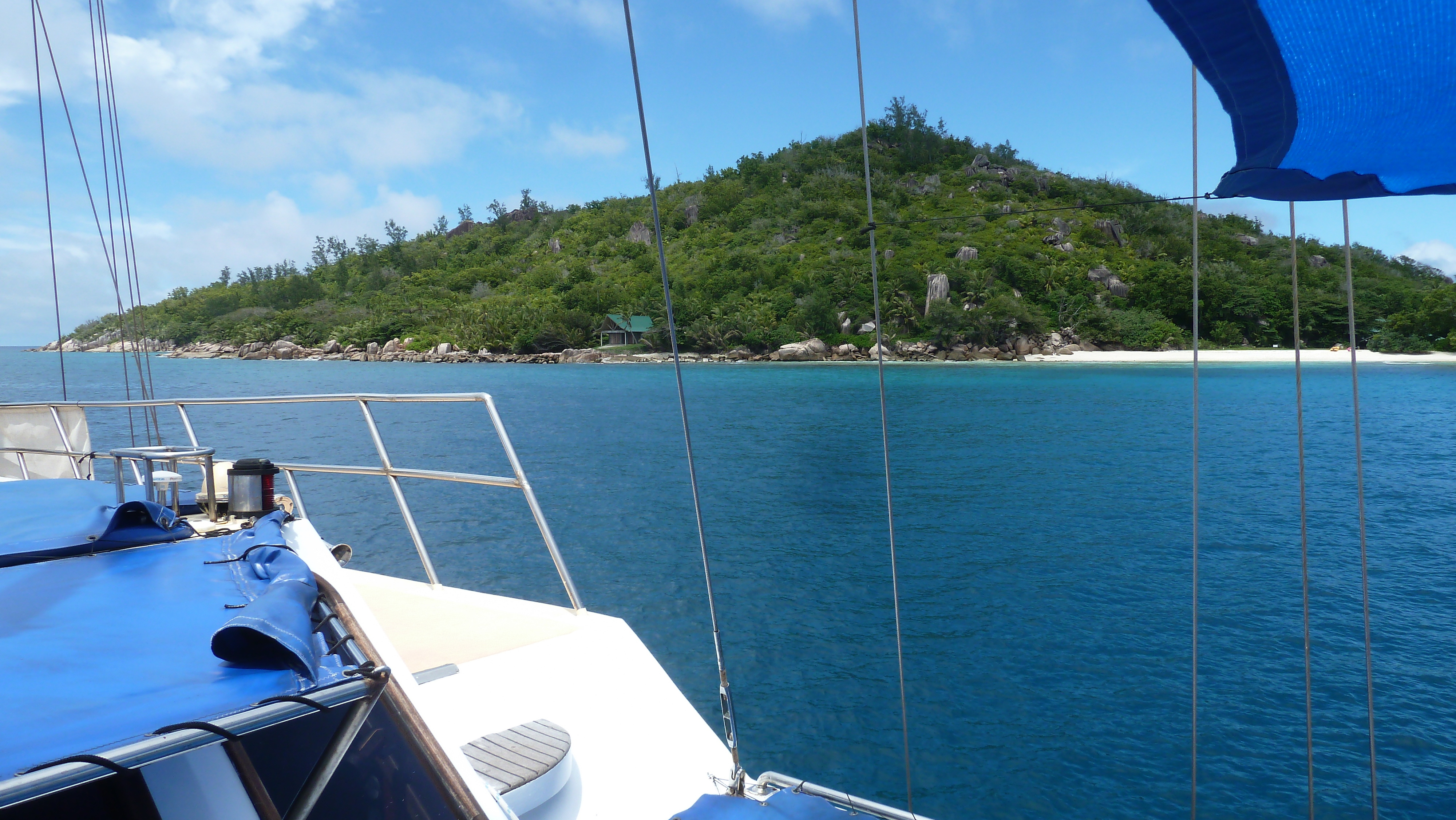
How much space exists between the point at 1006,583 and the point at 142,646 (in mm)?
9375

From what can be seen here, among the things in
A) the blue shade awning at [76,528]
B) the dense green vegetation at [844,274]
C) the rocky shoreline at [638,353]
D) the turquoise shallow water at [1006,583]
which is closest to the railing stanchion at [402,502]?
the blue shade awning at [76,528]

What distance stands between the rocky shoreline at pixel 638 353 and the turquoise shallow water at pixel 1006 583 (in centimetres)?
3277

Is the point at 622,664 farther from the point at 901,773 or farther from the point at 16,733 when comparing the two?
the point at 901,773

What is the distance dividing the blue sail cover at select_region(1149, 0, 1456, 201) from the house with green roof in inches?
2668

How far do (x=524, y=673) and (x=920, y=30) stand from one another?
10.8 feet

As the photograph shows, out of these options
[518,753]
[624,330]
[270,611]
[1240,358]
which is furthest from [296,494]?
[624,330]

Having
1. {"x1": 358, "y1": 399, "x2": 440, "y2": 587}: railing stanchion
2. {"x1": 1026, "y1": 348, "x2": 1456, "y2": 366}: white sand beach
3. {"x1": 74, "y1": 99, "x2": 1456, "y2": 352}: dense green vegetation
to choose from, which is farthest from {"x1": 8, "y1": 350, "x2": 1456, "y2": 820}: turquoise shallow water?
{"x1": 1026, "y1": 348, "x2": 1456, "y2": 366}: white sand beach

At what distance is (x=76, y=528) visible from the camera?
8.13ft

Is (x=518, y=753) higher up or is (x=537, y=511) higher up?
(x=537, y=511)

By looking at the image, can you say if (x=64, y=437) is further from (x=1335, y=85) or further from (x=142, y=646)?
(x=1335, y=85)

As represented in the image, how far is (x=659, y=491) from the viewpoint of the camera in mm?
15125

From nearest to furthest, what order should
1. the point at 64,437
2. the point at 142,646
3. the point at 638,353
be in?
the point at 142,646, the point at 64,437, the point at 638,353

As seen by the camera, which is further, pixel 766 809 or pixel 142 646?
pixel 766 809

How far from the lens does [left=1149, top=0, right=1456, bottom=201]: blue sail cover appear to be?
4.45 ft
